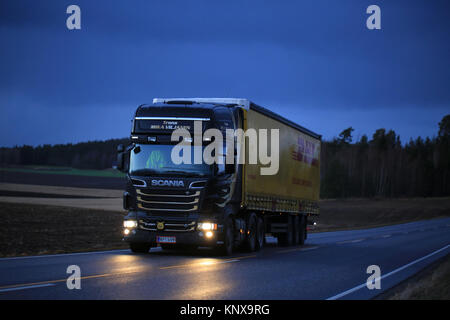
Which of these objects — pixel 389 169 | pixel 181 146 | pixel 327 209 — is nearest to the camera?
pixel 181 146

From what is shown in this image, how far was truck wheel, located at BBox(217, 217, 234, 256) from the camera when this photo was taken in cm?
1852

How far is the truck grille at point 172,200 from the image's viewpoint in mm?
17914

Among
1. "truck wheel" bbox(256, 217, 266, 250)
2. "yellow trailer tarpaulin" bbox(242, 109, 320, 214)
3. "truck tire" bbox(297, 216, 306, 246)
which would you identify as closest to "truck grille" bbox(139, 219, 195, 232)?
"yellow trailer tarpaulin" bbox(242, 109, 320, 214)

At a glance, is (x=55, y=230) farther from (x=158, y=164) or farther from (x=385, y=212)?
(x=385, y=212)

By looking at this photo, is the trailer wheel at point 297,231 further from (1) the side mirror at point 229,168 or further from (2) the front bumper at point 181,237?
(2) the front bumper at point 181,237

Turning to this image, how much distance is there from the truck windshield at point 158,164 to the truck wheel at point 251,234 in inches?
137

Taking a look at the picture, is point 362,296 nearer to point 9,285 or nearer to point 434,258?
point 9,285

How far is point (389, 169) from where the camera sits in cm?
15388

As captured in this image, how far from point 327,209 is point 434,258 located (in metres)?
65.0

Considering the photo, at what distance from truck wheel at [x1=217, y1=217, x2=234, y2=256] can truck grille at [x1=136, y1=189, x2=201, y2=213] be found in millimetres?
1197

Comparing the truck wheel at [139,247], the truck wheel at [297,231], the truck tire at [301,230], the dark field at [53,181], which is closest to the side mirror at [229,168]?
the truck wheel at [139,247]

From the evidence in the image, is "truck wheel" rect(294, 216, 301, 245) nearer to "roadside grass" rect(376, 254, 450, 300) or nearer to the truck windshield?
the truck windshield

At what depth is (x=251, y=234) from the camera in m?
21.1
